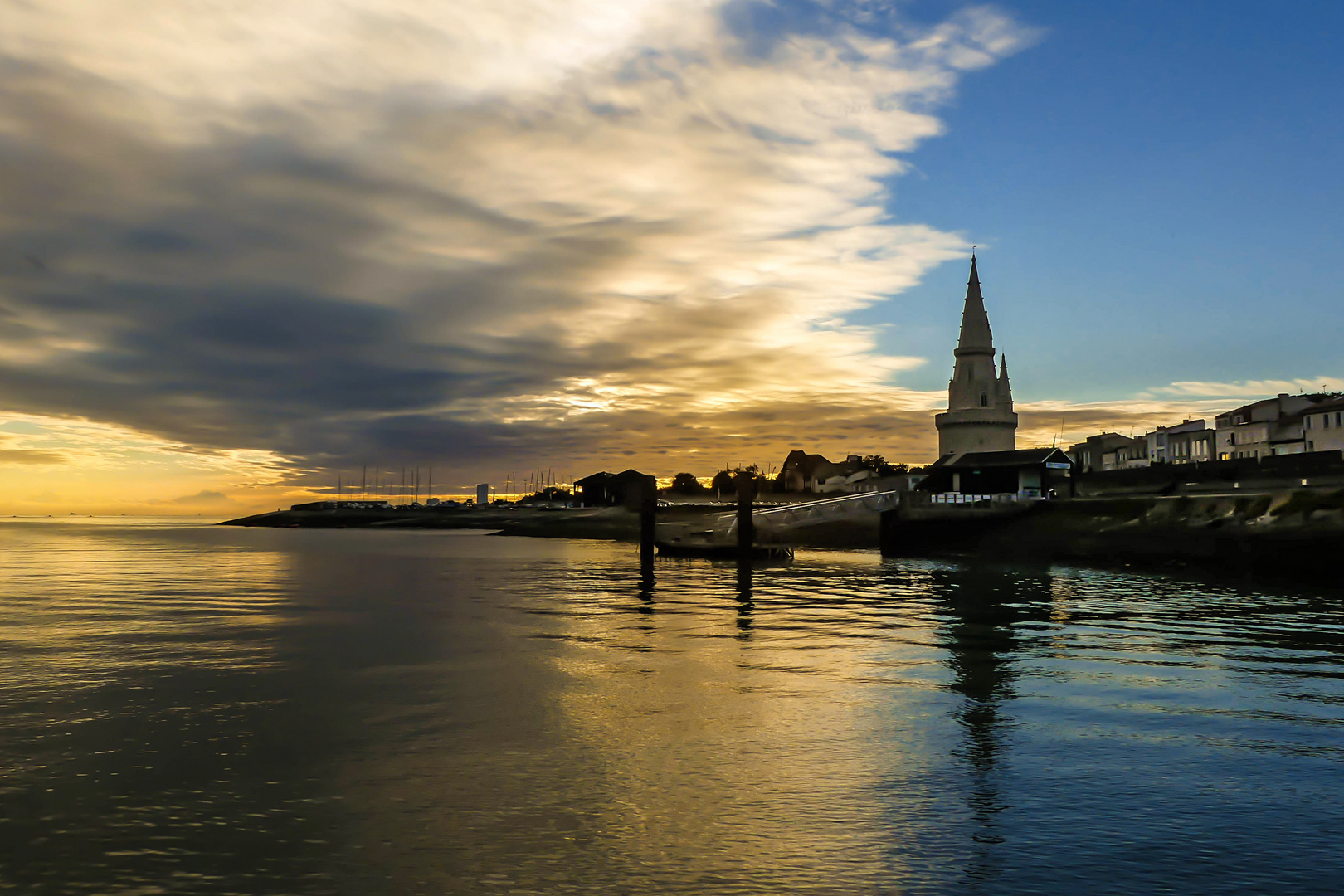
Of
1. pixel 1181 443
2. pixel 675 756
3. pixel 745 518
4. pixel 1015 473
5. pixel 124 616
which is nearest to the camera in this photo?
pixel 675 756

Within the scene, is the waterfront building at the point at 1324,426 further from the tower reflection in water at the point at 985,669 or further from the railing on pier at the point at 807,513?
the tower reflection in water at the point at 985,669

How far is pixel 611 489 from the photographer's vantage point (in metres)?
165

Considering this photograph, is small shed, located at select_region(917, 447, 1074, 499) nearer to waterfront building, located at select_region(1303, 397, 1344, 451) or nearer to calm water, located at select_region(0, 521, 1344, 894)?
waterfront building, located at select_region(1303, 397, 1344, 451)

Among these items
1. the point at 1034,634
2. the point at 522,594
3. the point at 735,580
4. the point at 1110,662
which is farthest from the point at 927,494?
the point at 1110,662

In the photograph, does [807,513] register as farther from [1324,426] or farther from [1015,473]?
[1324,426]

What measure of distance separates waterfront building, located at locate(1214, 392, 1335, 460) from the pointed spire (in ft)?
103

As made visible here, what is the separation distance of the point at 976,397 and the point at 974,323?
9619 mm

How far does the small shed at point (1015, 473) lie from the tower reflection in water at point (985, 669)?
30617mm

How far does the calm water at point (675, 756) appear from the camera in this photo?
25.5ft

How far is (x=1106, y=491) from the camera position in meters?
73.3

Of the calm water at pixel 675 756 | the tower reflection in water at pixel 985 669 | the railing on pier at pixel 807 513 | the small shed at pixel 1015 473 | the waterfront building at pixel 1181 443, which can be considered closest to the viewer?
the calm water at pixel 675 756

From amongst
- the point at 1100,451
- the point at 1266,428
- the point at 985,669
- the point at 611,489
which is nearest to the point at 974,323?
the point at 1266,428

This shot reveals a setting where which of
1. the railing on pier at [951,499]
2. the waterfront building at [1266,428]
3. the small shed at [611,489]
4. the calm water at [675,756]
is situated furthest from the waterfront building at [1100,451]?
the calm water at [675,756]

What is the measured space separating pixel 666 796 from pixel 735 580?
103 ft
